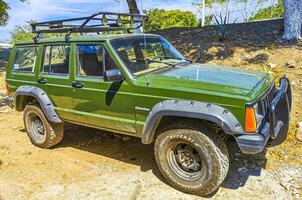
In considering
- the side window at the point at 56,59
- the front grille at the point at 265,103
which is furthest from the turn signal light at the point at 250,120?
the side window at the point at 56,59

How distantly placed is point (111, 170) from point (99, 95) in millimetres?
1113

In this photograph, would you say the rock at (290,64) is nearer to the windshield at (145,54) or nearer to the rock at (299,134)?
the rock at (299,134)

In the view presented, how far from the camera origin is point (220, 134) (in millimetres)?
3869

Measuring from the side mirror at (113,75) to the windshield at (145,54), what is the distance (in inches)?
7.0

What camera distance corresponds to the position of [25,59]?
18.2ft

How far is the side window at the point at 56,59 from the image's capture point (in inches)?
191

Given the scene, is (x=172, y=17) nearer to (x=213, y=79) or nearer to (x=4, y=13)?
(x=4, y=13)

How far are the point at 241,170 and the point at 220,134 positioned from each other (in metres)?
0.83

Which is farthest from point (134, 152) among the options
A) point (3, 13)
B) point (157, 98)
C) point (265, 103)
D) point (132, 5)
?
point (3, 13)

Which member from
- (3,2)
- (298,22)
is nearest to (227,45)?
(298,22)

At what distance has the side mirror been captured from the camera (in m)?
3.88

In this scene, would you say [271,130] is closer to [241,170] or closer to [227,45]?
[241,170]

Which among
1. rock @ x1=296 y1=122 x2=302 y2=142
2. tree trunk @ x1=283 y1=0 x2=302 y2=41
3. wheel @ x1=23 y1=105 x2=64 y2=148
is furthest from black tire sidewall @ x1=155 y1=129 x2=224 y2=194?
tree trunk @ x1=283 y1=0 x2=302 y2=41

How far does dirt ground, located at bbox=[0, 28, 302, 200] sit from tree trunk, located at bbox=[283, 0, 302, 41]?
71.6 inches
